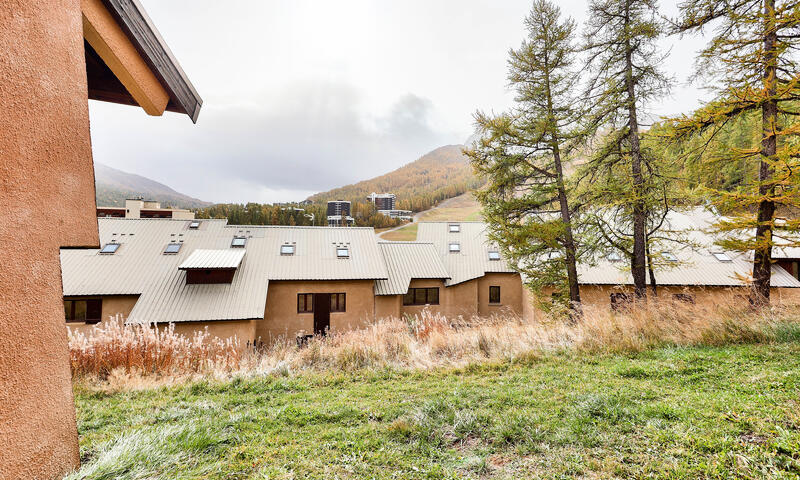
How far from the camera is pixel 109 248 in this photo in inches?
573

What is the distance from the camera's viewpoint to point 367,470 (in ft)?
8.80

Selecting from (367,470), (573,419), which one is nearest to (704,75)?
(573,419)

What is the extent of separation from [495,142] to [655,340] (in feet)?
25.0

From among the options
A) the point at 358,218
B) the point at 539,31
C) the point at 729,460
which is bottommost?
the point at 729,460

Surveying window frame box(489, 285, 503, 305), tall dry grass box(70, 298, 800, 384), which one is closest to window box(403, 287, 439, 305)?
window frame box(489, 285, 503, 305)

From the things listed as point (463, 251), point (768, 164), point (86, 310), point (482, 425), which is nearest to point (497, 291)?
point (463, 251)

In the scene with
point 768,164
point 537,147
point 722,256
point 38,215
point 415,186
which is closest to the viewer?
point 38,215

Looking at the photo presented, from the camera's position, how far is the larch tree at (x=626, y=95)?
9.56 meters

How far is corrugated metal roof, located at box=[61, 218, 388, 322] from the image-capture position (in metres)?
12.4

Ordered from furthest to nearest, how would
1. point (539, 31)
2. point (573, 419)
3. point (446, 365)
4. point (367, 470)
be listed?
point (539, 31), point (446, 365), point (573, 419), point (367, 470)

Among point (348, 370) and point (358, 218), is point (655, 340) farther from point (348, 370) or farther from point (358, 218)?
point (358, 218)

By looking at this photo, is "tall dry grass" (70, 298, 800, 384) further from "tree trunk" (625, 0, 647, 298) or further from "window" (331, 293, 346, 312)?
"window" (331, 293, 346, 312)

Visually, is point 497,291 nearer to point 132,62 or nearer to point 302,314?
point 302,314

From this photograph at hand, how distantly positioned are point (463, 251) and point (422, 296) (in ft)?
13.8
